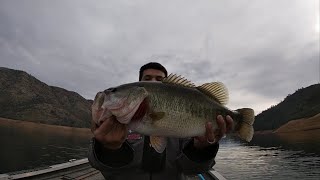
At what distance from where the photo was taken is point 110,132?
164 inches

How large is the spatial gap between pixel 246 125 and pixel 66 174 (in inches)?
477

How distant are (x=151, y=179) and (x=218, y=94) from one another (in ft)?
5.92

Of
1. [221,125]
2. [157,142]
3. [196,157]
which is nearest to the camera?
[157,142]

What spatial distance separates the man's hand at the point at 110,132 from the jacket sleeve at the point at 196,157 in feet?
4.22

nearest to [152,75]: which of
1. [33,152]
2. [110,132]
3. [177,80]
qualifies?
[177,80]

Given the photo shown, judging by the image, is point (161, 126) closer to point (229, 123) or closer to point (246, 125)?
point (229, 123)

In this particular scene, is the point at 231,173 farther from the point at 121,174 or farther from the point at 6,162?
the point at 121,174

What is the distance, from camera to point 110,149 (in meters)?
4.66

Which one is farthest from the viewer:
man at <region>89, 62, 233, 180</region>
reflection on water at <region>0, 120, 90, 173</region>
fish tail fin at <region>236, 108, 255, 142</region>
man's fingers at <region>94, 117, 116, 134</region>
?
reflection on water at <region>0, 120, 90, 173</region>

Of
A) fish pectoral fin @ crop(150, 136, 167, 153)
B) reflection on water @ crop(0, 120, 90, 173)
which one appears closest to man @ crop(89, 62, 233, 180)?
fish pectoral fin @ crop(150, 136, 167, 153)

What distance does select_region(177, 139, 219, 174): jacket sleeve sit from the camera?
16.7 ft

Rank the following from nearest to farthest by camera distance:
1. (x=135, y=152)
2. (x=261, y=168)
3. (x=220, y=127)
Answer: (x=220, y=127), (x=135, y=152), (x=261, y=168)

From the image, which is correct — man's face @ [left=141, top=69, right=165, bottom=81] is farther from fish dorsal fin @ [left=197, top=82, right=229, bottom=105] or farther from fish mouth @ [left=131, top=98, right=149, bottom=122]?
fish mouth @ [left=131, top=98, right=149, bottom=122]

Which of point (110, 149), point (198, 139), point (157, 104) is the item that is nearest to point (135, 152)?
point (110, 149)
